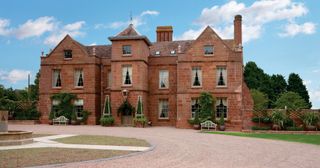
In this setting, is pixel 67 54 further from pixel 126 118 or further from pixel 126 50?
pixel 126 118

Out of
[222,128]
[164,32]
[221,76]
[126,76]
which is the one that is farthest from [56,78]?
[222,128]

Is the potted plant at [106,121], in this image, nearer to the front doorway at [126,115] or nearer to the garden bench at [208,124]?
the front doorway at [126,115]

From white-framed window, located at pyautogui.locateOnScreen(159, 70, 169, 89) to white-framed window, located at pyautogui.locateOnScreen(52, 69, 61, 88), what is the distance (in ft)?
32.2

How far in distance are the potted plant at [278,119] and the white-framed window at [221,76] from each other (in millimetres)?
5418

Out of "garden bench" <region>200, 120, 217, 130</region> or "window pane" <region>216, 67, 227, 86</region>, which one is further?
"window pane" <region>216, 67, 227, 86</region>

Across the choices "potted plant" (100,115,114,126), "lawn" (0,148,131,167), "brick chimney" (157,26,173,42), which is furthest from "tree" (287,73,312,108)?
"lawn" (0,148,131,167)

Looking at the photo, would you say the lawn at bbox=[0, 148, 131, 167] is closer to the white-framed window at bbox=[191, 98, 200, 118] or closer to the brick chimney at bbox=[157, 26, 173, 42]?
the white-framed window at bbox=[191, 98, 200, 118]

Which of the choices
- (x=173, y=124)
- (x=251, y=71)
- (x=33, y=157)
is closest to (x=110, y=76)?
(x=173, y=124)

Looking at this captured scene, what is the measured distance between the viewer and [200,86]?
33.8 meters

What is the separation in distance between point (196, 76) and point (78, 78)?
37.5 ft

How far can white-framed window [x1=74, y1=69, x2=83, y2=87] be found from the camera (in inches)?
1457

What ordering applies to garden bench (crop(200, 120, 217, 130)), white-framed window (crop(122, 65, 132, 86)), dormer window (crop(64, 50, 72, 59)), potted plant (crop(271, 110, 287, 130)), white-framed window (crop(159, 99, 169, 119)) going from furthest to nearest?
dormer window (crop(64, 50, 72, 59)) → white-framed window (crop(159, 99, 169, 119)) → white-framed window (crop(122, 65, 132, 86)) → garden bench (crop(200, 120, 217, 130)) → potted plant (crop(271, 110, 287, 130))

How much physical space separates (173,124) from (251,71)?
105ft

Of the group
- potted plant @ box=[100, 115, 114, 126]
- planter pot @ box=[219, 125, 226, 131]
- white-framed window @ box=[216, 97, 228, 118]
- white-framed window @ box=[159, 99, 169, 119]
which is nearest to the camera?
planter pot @ box=[219, 125, 226, 131]
